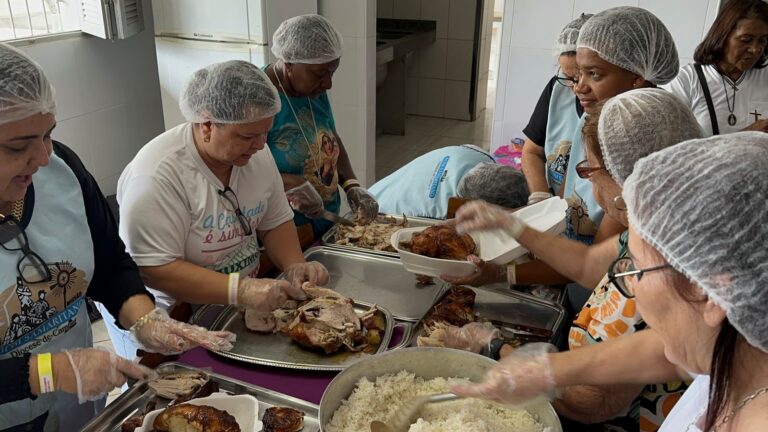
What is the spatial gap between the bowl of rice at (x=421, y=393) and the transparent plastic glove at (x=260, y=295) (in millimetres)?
429

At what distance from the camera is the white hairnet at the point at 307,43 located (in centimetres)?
256

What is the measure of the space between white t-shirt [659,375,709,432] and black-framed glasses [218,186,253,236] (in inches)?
57.6

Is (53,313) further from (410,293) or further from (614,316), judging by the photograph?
(614,316)

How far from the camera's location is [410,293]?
2150mm

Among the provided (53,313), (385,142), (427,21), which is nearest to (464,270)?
(53,313)

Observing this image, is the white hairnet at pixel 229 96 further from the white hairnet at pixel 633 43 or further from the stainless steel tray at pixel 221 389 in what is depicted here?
the white hairnet at pixel 633 43

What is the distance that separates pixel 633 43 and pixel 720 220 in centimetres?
161

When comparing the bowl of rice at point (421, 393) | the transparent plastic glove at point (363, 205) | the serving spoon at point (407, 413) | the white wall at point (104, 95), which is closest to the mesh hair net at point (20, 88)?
the bowl of rice at point (421, 393)

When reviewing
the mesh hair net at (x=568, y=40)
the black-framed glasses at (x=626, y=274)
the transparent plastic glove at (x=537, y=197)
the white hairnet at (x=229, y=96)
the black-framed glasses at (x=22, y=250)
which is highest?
the mesh hair net at (x=568, y=40)

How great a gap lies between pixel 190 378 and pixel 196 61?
3196 millimetres

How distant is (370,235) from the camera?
2570mm

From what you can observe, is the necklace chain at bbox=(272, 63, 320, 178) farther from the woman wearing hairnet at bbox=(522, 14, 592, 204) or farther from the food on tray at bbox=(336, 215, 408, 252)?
the woman wearing hairnet at bbox=(522, 14, 592, 204)

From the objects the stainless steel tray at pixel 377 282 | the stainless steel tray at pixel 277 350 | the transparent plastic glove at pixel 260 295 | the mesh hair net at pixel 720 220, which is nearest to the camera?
the mesh hair net at pixel 720 220

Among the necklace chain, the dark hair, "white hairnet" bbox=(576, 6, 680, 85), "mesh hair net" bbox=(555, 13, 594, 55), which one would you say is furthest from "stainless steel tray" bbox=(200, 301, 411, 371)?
the dark hair
